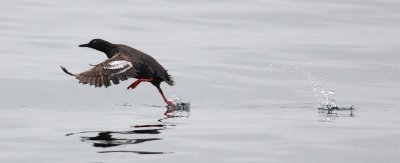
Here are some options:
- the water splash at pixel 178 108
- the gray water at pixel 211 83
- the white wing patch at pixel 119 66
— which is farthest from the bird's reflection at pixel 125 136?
the white wing patch at pixel 119 66

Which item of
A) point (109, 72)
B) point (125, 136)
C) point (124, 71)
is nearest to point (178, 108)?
point (124, 71)

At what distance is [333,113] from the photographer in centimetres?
1438

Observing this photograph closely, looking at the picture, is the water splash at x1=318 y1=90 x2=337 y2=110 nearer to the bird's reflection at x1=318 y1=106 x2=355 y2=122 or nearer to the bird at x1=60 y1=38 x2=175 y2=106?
the bird's reflection at x1=318 y1=106 x2=355 y2=122

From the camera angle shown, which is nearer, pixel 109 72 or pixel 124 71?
pixel 109 72

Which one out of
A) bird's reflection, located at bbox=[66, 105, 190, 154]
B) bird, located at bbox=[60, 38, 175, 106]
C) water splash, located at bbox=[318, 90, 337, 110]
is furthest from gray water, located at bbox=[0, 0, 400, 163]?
bird, located at bbox=[60, 38, 175, 106]

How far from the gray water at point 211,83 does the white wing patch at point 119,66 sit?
47 cm

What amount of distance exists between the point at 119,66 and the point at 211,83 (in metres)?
2.66

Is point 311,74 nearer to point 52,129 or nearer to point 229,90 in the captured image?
point 229,90

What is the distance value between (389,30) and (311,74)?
18.6ft

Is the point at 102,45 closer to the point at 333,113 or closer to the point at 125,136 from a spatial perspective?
the point at 333,113

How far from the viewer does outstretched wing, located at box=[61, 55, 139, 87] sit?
14.6m

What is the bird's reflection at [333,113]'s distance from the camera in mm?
13823

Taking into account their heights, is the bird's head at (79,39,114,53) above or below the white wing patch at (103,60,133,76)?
above

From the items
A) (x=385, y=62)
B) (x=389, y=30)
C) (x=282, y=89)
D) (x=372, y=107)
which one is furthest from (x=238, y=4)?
(x=372, y=107)
